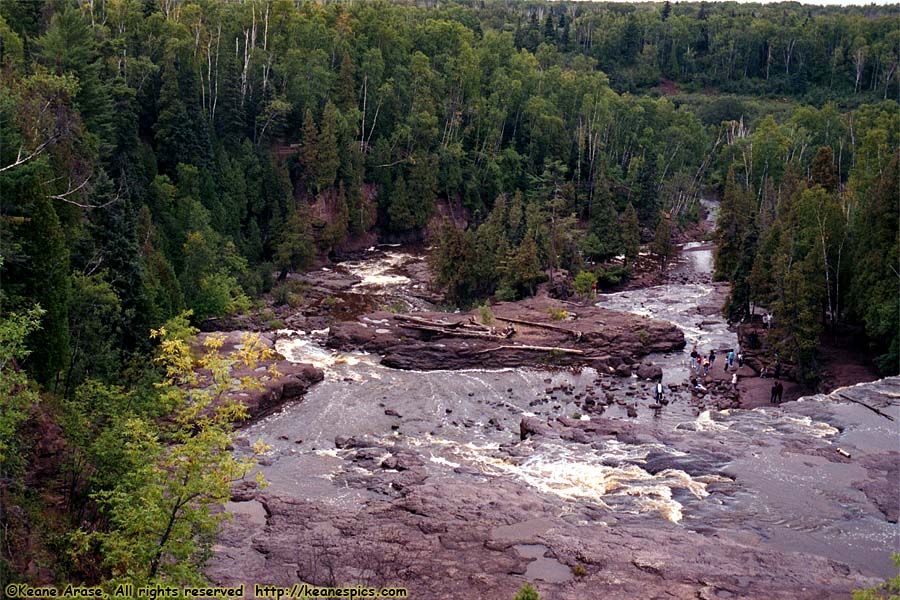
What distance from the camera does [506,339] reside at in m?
50.8

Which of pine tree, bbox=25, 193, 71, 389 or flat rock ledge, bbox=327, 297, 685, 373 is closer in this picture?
pine tree, bbox=25, 193, 71, 389

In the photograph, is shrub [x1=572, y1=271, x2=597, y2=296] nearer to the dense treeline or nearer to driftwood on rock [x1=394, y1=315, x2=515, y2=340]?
driftwood on rock [x1=394, y1=315, x2=515, y2=340]

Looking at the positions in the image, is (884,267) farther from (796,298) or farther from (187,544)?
(187,544)

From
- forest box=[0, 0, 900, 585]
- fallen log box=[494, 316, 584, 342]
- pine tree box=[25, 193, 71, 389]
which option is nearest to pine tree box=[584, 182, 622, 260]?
forest box=[0, 0, 900, 585]

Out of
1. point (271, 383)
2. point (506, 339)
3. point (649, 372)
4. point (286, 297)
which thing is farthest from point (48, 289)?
point (649, 372)

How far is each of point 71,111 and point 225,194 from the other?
778 inches

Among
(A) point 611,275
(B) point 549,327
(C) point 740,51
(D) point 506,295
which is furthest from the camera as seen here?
(C) point 740,51

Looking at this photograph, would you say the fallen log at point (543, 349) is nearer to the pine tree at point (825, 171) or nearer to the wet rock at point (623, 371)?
the wet rock at point (623, 371)

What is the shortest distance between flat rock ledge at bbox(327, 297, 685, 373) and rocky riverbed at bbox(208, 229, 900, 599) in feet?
1.48

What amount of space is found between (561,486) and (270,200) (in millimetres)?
49202

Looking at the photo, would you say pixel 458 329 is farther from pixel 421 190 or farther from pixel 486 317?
pixel 421 190

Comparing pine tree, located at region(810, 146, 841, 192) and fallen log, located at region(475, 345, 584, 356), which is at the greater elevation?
pine tree, located at region(810, 146, 841, 192)

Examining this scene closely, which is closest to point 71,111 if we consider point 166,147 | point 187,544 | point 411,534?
point 166,147

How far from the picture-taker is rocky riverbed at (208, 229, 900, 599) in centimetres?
2569
